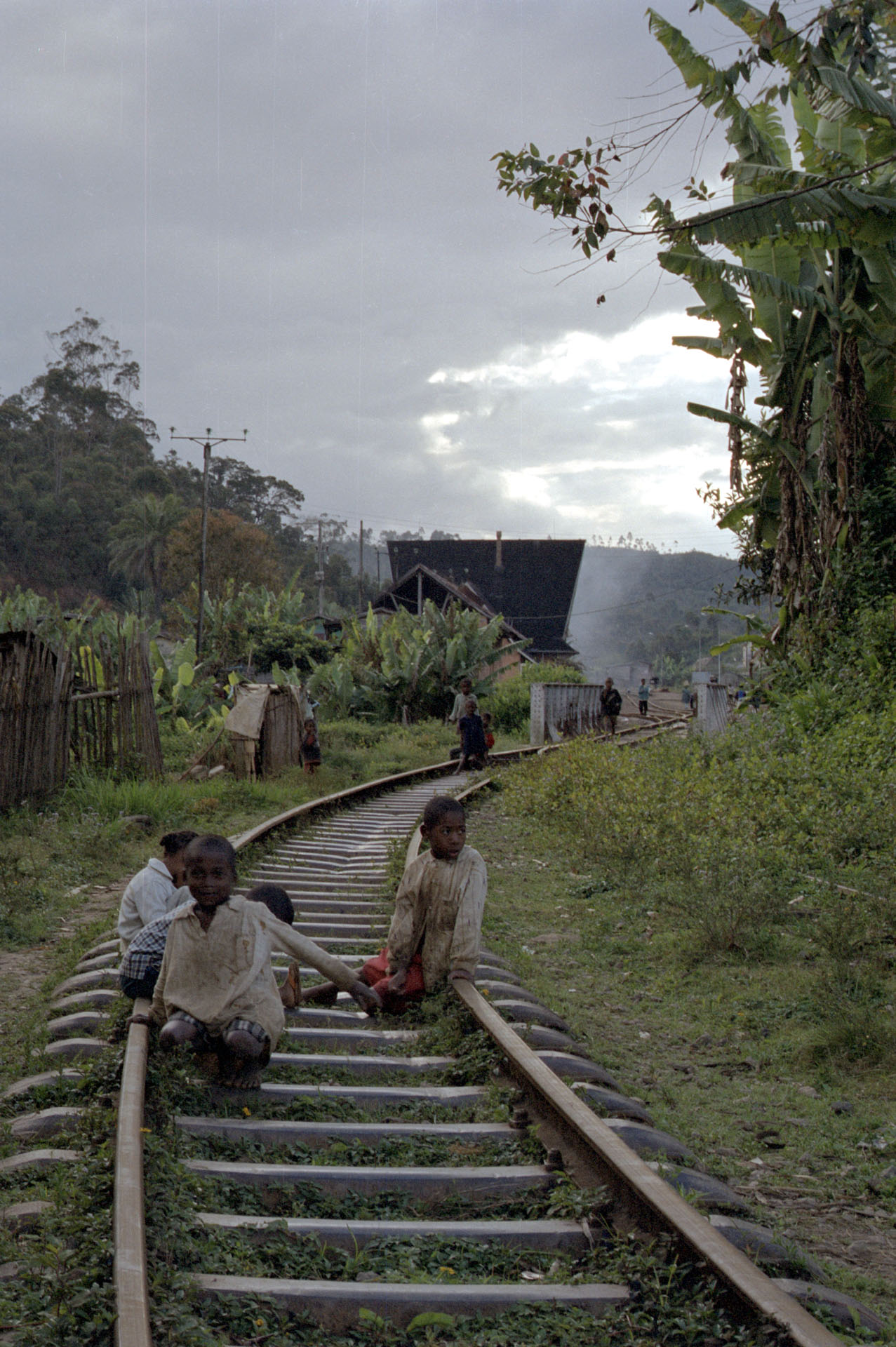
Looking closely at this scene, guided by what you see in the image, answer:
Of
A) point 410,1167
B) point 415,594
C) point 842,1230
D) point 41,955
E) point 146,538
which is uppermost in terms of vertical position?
point 146,538

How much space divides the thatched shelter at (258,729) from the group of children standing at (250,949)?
10304 millimetres

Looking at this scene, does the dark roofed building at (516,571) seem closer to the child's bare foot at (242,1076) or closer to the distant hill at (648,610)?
the distant hill at (648,610)

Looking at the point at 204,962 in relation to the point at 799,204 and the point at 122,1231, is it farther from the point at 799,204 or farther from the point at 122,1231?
the point at 799,204

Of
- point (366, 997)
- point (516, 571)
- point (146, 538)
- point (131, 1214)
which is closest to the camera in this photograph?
point (131, 1214)

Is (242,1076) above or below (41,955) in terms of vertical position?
above

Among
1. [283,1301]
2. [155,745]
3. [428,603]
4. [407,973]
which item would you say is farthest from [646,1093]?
[428,603]

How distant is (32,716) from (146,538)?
49.6 meters

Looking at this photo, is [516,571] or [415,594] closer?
[415,594]

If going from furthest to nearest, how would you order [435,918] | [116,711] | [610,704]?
[610,704], [116,711], [435,918]

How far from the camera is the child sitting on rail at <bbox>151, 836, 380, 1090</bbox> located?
13.6 ft

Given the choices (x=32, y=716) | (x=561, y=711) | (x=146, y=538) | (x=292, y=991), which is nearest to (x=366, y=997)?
(x=292, y=991)

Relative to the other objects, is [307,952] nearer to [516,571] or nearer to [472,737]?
[472,737]

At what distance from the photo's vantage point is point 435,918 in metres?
5.34

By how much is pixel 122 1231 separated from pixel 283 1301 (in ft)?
1.38
